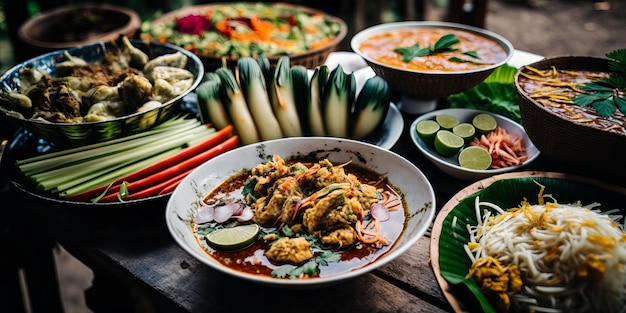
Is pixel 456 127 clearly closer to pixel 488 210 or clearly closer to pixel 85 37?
pixel 488 210

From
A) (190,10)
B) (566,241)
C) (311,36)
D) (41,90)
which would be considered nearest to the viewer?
(566,241)

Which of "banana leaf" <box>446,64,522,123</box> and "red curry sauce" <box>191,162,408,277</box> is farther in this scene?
"banana leaf" <box>446,64,522,123</box>

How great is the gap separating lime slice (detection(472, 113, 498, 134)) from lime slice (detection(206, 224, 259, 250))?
126cm

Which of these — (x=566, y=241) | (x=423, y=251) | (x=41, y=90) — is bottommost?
(x=423, y=251)

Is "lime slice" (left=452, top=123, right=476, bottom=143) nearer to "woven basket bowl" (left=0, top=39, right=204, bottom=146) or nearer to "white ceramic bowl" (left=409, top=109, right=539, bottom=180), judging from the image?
"white ceramic bowl" (left=409, top=109, right=539, bottom=180)

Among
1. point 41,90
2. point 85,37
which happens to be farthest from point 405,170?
point 85,37

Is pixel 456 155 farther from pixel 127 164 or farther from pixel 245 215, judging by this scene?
pixel 127 164

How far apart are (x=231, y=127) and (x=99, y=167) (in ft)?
2.02

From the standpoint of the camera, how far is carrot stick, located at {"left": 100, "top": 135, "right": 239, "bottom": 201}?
6.19 ft

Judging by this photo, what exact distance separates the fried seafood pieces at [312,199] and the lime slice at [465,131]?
67cm

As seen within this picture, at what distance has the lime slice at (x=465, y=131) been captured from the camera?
220 centimetres

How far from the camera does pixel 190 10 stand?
407cm

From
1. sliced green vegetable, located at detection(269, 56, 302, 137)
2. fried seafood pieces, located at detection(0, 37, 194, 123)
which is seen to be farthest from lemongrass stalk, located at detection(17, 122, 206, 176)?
sliced green vegetable, located at detection(269, 56, 302, 137)

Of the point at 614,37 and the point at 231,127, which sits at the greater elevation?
the point at 231,127
